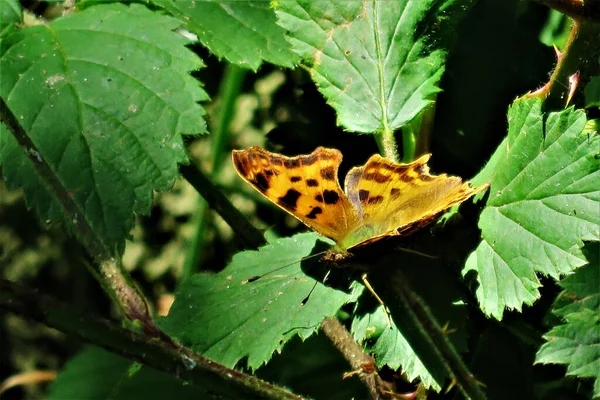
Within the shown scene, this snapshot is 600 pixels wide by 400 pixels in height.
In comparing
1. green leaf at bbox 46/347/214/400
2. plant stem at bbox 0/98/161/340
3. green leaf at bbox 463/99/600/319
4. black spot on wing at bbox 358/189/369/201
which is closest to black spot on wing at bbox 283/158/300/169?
black spot on wing at bbox 358/189/369/201

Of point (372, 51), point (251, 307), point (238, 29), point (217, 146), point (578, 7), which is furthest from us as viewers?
point (217, 146)

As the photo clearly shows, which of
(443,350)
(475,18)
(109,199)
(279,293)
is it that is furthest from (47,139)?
(475,18)

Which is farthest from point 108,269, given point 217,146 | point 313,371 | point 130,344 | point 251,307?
point 217,146

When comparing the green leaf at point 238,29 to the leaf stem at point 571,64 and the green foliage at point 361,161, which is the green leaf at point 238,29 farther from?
the leaf stem at point 571,64

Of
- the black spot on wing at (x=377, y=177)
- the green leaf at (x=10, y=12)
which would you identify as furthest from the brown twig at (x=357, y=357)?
the green leaf at (x=10, y=12)

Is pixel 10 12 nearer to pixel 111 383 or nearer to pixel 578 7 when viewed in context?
pixel 111 383

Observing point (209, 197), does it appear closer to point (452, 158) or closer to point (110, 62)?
point (110, 62)

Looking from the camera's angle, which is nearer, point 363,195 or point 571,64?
point 571,64
